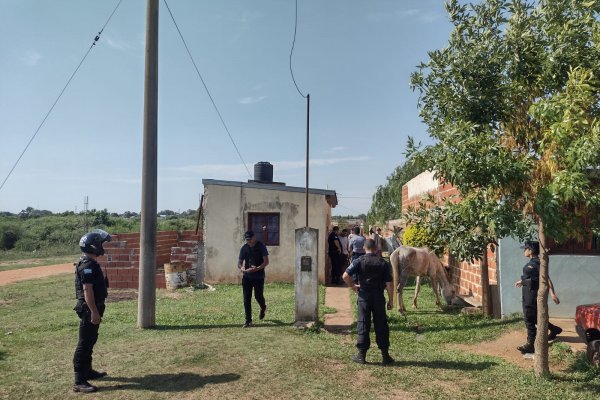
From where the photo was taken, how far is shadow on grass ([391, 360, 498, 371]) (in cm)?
617

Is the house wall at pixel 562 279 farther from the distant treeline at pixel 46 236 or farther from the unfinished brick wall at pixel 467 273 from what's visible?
the distant treeline at pixel 46 236

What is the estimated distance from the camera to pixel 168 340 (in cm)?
771

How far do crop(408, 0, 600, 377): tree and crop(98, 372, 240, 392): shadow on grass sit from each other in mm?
3641

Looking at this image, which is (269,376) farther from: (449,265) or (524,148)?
(449,265)

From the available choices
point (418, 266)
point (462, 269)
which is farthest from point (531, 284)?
point (462, 269)

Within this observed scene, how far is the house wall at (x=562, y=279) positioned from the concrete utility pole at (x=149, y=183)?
21.9 ft

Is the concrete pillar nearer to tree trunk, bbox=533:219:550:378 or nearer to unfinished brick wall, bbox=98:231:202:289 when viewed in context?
tree trunk, bbox=533:219:550:378

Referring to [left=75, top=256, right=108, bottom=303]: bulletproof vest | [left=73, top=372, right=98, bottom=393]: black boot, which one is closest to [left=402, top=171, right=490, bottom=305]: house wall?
[left=75, top=256, right=108, bottom=303]: bulletproof vest

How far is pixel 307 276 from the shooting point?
28.7 feet

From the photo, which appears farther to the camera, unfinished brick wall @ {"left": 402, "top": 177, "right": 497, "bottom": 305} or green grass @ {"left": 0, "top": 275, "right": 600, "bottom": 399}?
unfinished brick wall @ {"left": 402, "top": 177, "right": 497, "bottom": 305}

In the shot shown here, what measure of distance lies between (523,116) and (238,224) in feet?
34.4

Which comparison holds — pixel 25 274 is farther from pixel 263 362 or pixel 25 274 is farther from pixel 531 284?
pixel 531 284

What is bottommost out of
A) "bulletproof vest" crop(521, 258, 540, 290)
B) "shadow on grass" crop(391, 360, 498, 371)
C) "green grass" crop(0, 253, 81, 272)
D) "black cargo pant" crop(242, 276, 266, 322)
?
"shadow on grass" crop(391, 360, 498, 371)

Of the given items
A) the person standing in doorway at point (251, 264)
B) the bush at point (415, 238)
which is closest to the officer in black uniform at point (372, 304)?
the person standing in doorway at point (251, 264)
